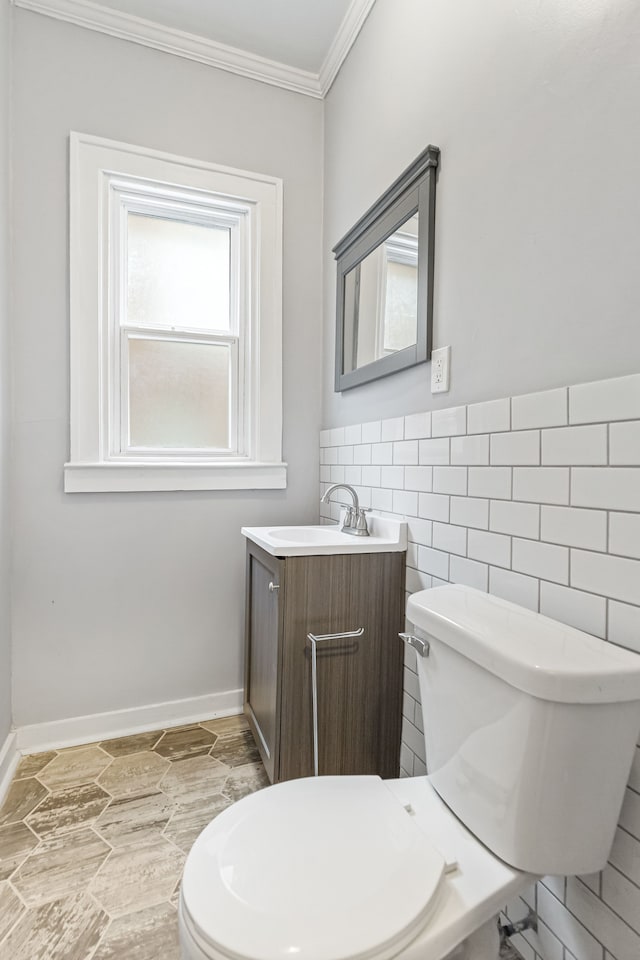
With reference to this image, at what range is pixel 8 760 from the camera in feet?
5.58

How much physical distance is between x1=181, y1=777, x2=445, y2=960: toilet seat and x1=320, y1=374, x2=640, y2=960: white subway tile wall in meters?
0.36

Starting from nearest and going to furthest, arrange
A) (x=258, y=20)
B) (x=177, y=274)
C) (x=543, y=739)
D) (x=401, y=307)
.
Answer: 1. (x=543, y=739)
2. (x=401, y=307)
3. (x=258, y=20)
4. (x=177, y=274)

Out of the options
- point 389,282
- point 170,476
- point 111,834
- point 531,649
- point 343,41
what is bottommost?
point 111,834

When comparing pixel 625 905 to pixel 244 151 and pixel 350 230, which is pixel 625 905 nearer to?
pixel 350 230

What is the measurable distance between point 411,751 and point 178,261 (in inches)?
81.3

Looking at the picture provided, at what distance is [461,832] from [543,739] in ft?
0.95

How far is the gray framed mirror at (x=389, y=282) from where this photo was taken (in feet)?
4.62

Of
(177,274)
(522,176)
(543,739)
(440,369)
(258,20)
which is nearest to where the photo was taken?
(543,739)

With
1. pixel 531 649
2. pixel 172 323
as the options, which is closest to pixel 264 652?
pixel 531 649

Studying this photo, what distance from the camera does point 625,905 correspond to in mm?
824

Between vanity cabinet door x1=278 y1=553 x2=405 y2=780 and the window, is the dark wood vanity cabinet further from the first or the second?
the window

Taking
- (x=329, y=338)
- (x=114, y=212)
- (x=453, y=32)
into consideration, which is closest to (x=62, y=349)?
(x=114, y=212)

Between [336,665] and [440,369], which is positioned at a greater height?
[440,369]

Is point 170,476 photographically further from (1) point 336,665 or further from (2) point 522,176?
(2) point 522,176
